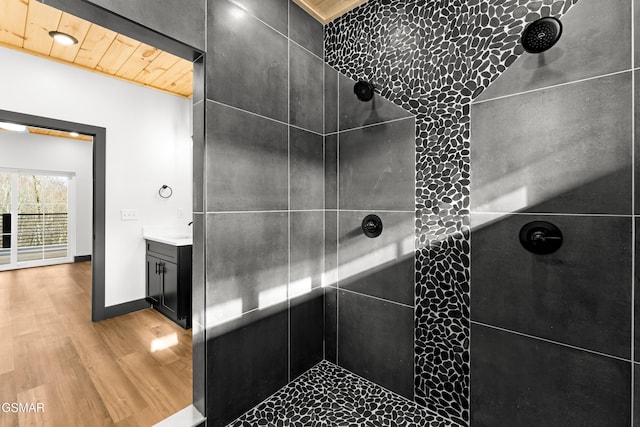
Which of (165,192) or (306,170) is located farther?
(165,192)

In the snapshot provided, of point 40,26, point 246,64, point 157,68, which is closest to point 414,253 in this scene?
point 246,64

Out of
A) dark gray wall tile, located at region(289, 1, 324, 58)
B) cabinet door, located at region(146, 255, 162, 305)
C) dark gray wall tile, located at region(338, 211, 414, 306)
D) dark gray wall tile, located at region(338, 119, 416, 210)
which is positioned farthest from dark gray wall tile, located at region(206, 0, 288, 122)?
cabinet door, located at region(146, 255, 162, 305)

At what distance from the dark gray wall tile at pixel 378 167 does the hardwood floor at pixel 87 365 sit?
1714 millimetres

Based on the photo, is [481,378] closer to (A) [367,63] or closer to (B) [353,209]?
(B) [353,209]

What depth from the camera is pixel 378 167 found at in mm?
1731

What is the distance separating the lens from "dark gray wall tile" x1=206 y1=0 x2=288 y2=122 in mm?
1396

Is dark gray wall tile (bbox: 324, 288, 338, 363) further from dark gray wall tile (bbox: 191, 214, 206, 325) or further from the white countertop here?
the white countertop

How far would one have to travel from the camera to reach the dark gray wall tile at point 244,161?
139 centimetres

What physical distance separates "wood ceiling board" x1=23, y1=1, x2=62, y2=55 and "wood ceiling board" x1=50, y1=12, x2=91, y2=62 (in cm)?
3

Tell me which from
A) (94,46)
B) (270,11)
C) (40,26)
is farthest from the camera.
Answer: (94,46)

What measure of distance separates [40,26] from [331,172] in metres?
2.63

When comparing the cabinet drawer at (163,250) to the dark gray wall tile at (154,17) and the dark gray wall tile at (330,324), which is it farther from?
the dark gray wall tile at (154,17)

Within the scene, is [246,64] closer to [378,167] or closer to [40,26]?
[378,167]

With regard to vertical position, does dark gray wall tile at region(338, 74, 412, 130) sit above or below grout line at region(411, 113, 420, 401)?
above
